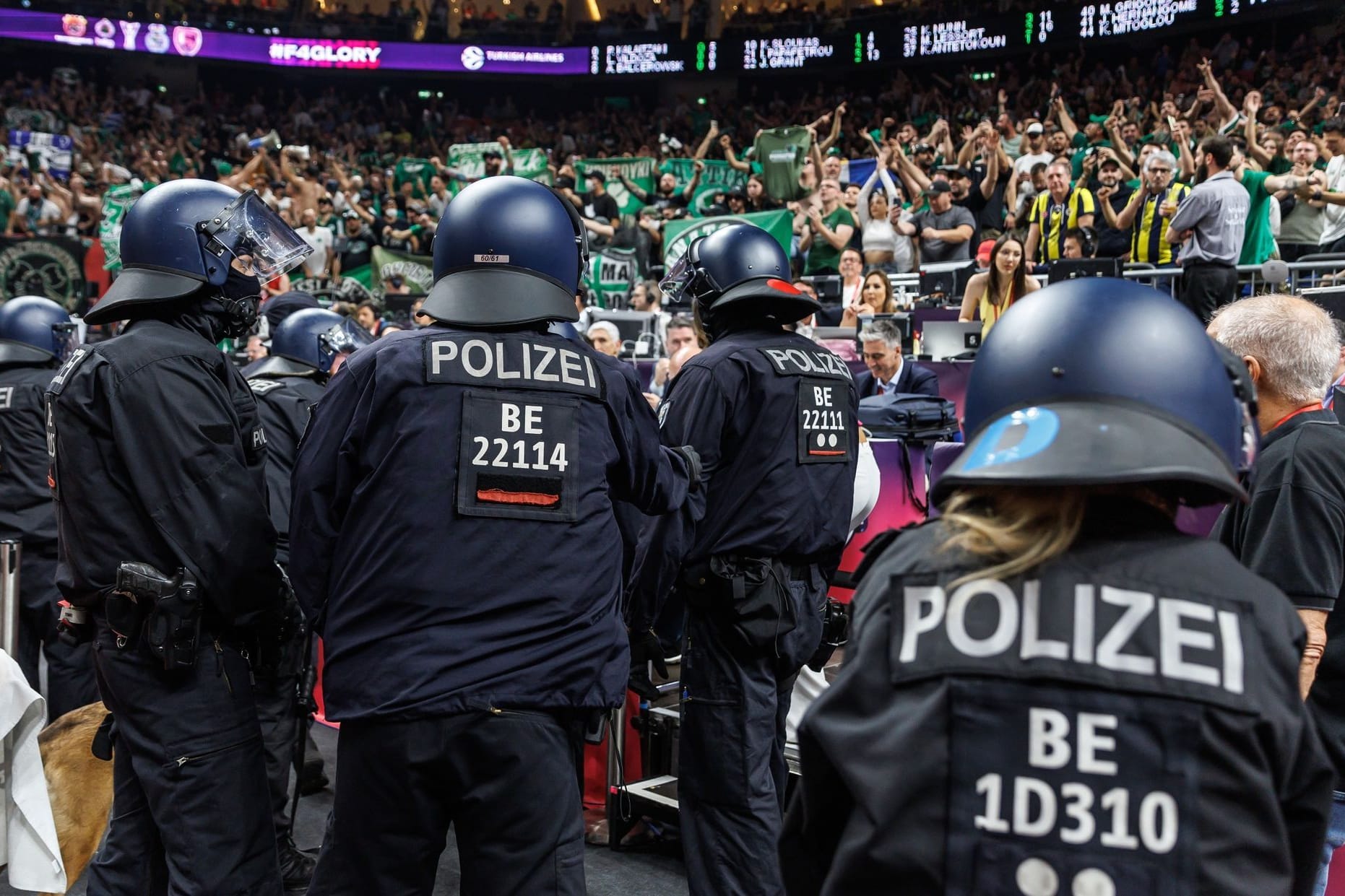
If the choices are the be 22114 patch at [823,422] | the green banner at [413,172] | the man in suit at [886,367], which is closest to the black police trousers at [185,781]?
the be 22114 patch at [823,422]

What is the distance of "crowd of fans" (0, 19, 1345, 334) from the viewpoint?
32.4ft

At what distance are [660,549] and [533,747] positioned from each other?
1.00m

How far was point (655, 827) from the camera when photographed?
15.5 feet

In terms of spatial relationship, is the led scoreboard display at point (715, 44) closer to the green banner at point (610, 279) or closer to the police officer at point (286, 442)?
the green banner at point (610, 279)

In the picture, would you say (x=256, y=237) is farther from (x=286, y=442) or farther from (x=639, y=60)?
(x=639, y=60)

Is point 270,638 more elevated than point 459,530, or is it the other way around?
point 459,530

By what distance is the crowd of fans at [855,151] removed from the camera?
9883mm

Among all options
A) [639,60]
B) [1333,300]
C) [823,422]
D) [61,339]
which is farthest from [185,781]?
[639,60]

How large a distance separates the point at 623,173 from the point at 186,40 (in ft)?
51.7

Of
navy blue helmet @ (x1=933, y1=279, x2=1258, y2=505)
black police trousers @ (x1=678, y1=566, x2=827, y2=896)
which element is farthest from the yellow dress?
navy blue helmet @ (x1=933, y1=279, x2=1258, y2=505)

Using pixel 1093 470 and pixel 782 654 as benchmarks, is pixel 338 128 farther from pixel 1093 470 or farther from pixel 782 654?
pixel 1093 470

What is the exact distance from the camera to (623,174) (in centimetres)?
1767

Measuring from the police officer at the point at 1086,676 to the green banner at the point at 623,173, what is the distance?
16.3m

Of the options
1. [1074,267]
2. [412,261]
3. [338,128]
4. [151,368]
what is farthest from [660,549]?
[338,128]
